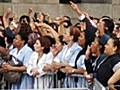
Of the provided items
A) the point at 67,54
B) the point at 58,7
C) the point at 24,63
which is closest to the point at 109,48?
the point at 67,54

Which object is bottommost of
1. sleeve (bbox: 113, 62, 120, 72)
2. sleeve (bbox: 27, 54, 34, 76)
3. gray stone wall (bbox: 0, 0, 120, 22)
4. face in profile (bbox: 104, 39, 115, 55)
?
gray stone wall (bbox: 0, 0, 120, 22)

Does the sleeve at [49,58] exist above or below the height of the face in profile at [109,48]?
below

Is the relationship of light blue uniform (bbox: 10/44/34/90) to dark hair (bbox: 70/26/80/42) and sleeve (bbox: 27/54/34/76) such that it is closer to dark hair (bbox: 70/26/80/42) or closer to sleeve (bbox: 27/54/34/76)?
sleeve (bbox: 27/54/34/76)

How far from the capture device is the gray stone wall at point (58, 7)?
62.4 feet

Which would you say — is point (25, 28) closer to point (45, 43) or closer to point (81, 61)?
point (45, 43)

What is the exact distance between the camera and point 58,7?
1934 centimetres

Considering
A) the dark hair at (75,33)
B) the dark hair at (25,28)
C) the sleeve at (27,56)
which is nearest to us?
the sleeve at (27,56)

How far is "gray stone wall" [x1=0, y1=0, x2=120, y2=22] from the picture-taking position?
19016 mm

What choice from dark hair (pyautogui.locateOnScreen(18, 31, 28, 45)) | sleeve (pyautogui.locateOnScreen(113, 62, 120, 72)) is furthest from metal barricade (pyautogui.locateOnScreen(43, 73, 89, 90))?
dark hair (pyautogui.locateOnScreen(18, 31, 28, 45))

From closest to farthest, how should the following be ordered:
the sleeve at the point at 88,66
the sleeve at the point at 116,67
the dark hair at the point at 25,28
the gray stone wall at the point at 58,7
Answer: the sleeve at the point at 116,67 → the sleeve at the point at 88,66 → the dark hair at the point at 25,28 → the gray stone wall at the point at 58,7

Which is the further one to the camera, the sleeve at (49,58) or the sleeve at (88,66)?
the sleeve at (49,58)

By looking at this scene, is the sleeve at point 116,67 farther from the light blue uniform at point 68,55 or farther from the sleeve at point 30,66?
the sleeve at point 30,66

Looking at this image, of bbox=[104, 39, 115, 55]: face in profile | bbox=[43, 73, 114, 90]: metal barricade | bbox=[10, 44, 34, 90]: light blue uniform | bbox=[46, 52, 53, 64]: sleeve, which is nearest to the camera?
bbox=[104, 39, 115, 55]: face in profile

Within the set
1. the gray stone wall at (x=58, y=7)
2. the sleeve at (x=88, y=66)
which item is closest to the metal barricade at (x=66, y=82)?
the sleeve at (x=88, y=66)
